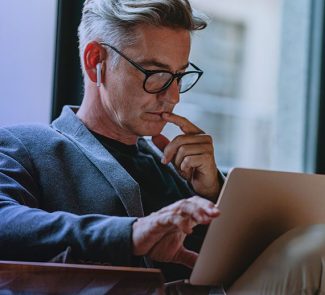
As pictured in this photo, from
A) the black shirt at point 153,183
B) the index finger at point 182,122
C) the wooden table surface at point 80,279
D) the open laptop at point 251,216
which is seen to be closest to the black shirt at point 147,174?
the black shirt at point 153,183

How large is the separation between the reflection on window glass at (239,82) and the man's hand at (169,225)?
83.1 inches

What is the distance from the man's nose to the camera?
134cm

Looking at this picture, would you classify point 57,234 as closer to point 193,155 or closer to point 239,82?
point 193,155

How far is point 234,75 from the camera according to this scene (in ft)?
12.5

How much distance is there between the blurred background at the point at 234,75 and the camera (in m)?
1.69

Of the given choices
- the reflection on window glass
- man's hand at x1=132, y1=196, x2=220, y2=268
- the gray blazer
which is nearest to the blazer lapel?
the gray blazer

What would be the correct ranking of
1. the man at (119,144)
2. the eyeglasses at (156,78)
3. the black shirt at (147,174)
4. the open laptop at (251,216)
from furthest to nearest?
1. the black shirt at (147,174)
2. the eyeglasses at (156,78)
3. the man at (119,144)
4. the open laptop at (251,216)

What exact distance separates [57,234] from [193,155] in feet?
1.49

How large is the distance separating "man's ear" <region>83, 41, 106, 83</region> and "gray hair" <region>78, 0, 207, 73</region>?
0.02 meters

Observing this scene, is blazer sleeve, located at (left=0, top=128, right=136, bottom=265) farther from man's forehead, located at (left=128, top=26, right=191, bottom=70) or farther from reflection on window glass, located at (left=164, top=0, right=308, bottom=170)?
reflection on window glass, located at (left=164, top=0, right=308, bottom=170)

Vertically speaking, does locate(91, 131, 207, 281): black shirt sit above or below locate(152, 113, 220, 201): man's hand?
below

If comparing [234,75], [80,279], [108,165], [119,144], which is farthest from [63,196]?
[234,75]

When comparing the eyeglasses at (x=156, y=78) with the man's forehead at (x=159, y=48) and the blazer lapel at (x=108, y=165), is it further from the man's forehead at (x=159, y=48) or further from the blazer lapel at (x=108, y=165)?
the blazer lapel at (x=108, y=165)

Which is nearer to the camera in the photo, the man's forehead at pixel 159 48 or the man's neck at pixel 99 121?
the man's forehead at pixel 159 48
